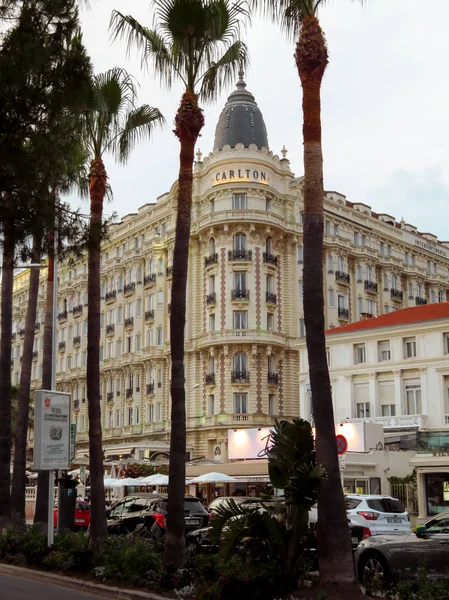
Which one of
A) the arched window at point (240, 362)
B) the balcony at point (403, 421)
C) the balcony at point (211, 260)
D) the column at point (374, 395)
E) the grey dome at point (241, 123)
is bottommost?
the balcony at point (403, 421)

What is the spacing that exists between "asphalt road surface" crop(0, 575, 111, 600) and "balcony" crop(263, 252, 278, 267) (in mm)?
44633

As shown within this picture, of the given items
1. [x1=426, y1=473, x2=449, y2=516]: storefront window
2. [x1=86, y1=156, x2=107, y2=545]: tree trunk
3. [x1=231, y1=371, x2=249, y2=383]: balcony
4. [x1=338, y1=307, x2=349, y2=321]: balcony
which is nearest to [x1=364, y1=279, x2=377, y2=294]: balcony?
[x1=338, y1=307, x2=349, y2=321]: balcony

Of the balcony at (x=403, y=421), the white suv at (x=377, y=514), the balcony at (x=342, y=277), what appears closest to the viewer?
the white suv at (x=377, y=514)

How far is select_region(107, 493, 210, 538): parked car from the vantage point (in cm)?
2291

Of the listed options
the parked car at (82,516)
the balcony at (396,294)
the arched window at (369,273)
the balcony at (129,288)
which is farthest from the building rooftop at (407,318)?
the parked car at (82,516)

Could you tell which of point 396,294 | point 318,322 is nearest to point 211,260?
point 396,294

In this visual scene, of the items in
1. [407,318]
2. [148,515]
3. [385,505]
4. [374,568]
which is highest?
[407,318]

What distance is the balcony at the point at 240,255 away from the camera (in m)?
59.4

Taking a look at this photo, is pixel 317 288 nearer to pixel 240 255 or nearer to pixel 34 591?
pixel 34 591

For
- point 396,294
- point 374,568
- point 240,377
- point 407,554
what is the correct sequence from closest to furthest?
1. point 407,554
2. point 374,568
3. point 240,377
4. point 396,294

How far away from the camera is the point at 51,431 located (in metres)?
19.2

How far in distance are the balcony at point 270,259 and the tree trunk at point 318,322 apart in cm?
4531

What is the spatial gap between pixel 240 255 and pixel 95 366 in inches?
1565

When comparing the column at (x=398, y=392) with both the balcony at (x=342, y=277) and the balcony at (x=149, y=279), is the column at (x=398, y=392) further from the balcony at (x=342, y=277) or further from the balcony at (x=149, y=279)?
the balcony at (x=149, y=279)
